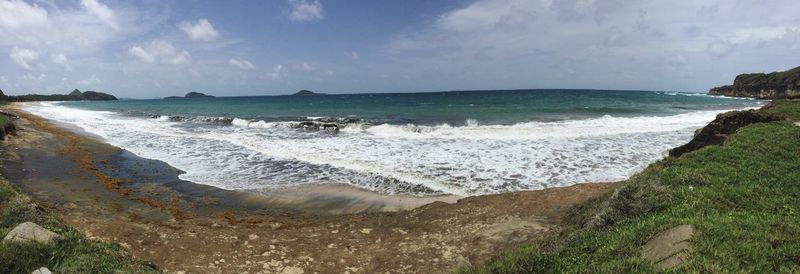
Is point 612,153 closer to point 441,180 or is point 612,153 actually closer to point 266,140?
point 441,180

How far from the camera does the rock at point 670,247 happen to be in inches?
164

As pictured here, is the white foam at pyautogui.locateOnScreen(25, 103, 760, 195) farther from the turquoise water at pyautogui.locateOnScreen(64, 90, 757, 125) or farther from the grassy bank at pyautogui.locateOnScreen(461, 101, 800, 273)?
the turquoise water at pyautogui.locateOnScreen(64, 90, 757, 125)

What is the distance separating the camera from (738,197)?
6.25m

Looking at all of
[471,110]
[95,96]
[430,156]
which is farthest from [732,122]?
[95,96]

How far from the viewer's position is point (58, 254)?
530 cm

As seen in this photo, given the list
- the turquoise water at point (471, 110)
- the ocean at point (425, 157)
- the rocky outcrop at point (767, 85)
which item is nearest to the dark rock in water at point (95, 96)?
the turquoise water at point (471, 110)

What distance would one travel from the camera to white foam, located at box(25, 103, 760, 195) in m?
13.4

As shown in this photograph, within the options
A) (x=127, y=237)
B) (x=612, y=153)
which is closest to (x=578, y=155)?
(x=612, y=153)

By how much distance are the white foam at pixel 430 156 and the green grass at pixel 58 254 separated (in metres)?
6.01

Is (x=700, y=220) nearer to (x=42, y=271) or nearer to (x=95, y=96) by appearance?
(x=42, y=271)

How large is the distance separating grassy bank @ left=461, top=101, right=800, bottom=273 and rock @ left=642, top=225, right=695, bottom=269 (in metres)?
0.08

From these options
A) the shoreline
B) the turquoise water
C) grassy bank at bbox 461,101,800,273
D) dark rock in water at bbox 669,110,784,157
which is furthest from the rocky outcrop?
the shoreline

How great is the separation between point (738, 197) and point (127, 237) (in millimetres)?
10645

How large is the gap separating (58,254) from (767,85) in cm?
9922
